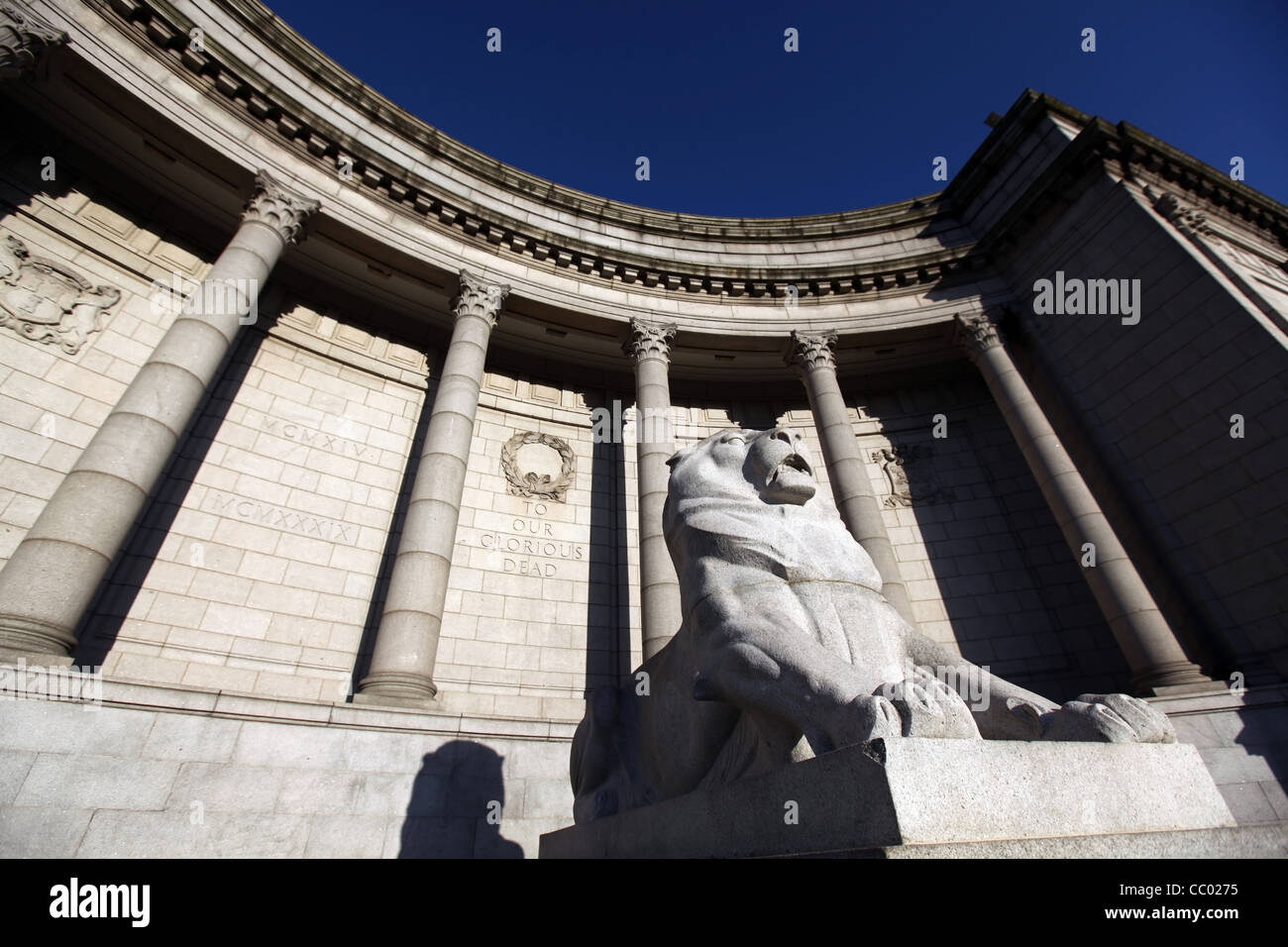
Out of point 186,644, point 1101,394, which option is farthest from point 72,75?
point 1101,394

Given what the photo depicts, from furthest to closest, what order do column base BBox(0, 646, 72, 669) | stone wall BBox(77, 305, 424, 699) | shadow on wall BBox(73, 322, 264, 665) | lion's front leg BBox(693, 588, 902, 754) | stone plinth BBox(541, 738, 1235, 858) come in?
stone wall BBox(77, 305, 424, 699), shadow on wall BBox(73, 322, 264, 665), column base BBox(0, 646, 72, 669), lion's front leg BBox(693, 588, 902, 754), stone plinth BBox(541, 738, 1235, 858)

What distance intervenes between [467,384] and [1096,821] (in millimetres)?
12070

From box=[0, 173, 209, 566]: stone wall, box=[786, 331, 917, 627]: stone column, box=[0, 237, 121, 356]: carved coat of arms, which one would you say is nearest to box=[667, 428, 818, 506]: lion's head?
box=[786, 331, 917, 627]: stone column

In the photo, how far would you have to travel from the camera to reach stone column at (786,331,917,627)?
41.8ft

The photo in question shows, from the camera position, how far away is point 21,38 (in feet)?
32.3

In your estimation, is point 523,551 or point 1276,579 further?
point 523,551

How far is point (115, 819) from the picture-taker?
657 centimetres

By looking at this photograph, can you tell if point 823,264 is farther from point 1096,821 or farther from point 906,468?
point 1096,821

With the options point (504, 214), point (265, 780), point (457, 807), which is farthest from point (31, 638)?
point (504, 214)

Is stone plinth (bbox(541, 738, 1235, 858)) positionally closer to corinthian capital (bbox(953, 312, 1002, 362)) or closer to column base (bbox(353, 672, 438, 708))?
column base (bbox(353, 672, 438, 708))

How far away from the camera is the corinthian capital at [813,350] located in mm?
15992

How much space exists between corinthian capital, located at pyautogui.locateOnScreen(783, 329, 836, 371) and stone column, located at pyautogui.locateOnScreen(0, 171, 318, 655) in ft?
39.2

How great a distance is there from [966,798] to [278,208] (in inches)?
571
